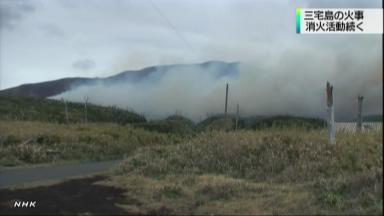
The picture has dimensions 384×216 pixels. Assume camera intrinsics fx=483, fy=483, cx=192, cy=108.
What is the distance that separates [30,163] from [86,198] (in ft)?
31.8

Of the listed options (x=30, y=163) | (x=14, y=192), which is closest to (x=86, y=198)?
(x=14, y=192)

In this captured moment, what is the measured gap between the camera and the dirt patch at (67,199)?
28.9ft

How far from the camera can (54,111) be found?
172 feet

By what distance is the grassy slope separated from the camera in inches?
324

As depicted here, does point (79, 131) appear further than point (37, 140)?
Yes

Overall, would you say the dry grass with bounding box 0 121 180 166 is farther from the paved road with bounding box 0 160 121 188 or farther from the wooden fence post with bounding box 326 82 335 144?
the wooden fence post with bounding box 326 82 335 144

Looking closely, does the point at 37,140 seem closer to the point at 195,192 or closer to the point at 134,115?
the point at 195,192

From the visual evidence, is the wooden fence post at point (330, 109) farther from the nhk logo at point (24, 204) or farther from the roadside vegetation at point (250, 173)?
the nhk logo at point (24, 204)

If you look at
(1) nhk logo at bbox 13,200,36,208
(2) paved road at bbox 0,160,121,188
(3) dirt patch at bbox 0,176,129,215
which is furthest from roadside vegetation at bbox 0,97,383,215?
(1) nhk logo at bbox 13,200,36,208

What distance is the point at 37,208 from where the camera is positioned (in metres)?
9.07

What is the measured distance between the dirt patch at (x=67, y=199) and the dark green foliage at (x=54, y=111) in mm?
33724

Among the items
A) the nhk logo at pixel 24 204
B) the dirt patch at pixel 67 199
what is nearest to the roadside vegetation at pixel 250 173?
the dirt patch at pixel 67 199

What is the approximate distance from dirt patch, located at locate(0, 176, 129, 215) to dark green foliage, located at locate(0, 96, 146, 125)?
111 feet

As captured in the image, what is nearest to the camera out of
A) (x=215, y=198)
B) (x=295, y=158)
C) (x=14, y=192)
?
(x=215, y=198)
